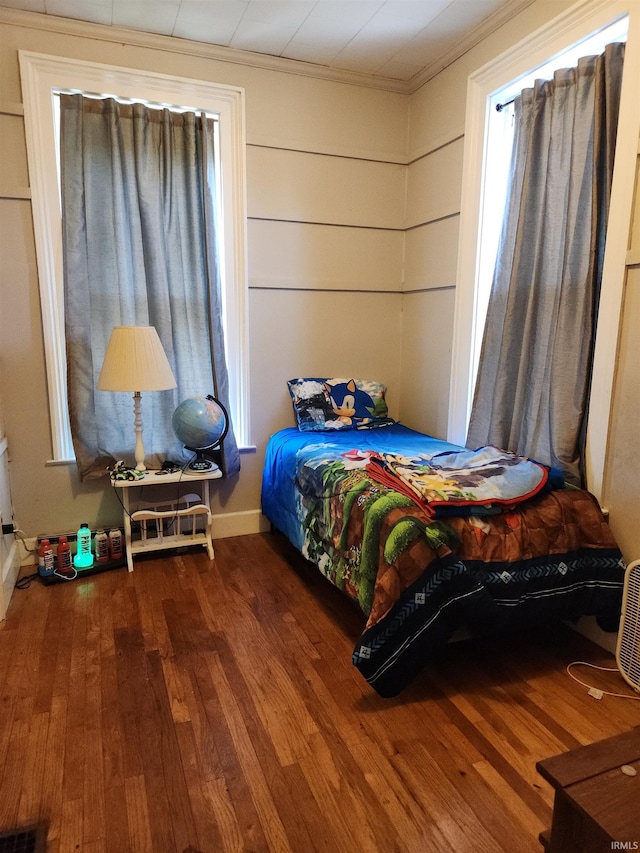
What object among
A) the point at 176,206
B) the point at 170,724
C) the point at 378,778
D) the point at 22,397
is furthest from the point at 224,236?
the point at 378,778

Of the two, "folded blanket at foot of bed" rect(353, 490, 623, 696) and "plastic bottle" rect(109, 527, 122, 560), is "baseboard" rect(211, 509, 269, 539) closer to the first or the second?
"plastic bottle" rect(109, 527, 122, 560)

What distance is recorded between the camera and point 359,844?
4.40 ft

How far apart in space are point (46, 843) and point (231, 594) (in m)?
1.33

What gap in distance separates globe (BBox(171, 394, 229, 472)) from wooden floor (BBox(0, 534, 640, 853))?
31.3 inches

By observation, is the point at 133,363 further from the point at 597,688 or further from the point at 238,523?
the point at 597,688

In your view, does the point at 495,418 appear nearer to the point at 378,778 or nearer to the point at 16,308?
the point at 378,778

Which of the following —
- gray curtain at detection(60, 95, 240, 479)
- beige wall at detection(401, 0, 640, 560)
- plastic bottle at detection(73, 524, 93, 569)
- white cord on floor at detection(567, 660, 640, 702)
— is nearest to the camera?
white cord on floor at detection(567, 660, 640, 702)

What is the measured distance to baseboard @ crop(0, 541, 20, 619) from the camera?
2.38 m

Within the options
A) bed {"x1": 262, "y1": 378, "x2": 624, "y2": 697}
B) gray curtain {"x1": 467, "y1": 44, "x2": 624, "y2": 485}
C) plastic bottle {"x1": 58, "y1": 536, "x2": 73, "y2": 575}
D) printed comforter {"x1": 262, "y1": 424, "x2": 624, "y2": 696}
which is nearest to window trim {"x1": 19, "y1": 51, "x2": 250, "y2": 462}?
plastic bottle {"x1": 58, "y1": 536, "x2": 73, "y2": 575}

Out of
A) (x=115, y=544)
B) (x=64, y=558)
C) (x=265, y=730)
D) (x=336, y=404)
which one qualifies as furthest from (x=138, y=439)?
(x=265, y=730)

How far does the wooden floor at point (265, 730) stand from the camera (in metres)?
1.39

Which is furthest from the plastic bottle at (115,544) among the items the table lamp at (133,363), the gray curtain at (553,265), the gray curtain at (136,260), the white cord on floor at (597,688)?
the white cord on floor at (597,688)

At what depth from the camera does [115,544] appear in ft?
9.59

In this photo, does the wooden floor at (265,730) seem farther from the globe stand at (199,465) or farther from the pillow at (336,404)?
the pillow at (336,404)
